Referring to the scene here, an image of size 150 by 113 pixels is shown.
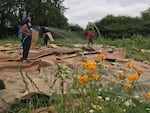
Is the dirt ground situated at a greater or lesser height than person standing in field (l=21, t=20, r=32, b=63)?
lesser

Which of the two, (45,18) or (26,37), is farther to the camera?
(45,18)

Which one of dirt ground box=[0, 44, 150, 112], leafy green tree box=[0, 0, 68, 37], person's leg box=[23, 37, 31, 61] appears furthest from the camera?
leafy green tree box=[0, 0, 68, 37]

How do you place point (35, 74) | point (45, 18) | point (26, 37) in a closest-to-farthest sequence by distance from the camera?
point (35, 74) → point (26, 37) → point (45, 18)

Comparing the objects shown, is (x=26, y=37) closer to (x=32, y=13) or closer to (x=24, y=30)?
(x=24, y=30)

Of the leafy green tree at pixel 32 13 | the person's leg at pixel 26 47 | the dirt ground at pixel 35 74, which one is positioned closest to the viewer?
the dirt ground at pixel 35 74

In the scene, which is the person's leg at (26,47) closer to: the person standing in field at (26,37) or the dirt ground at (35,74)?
the person standing in field at (26,37)

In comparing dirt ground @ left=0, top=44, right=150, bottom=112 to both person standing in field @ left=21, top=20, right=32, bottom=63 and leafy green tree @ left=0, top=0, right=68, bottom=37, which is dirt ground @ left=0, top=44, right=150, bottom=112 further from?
leafy green tree @ left=0, top=0, right=68, bottom=37

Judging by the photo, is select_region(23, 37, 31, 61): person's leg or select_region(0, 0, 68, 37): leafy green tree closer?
select_region(23, 37, 31, 61): person's leg

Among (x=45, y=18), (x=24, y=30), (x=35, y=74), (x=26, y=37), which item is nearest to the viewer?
(x=35, y=74)

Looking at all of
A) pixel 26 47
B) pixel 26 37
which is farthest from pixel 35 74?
pixel 26 37

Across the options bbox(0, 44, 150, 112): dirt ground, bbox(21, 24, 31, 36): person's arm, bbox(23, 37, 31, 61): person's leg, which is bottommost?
bbox(0, 44, 150, 112): dirt ground

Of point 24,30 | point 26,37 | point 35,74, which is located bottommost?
point 35,74

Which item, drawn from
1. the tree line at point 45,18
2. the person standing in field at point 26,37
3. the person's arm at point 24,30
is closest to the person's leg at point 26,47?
the person standing in field at point 26,37

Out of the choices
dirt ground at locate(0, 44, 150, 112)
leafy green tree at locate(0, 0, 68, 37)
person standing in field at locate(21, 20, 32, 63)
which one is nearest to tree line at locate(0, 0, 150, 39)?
leafy green tree at locate(0, 0, 68, 37)
